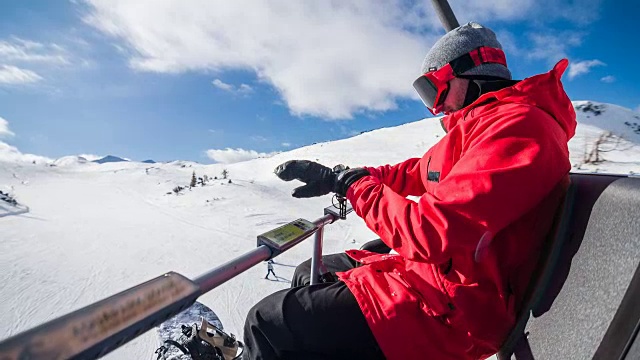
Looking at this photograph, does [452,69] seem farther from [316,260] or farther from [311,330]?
[311,330]

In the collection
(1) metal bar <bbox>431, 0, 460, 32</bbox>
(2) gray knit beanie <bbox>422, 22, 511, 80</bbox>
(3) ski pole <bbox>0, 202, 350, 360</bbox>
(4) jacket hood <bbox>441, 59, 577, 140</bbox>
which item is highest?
(1) metal bar <bbox>431, 0, 460, 32</bbox>

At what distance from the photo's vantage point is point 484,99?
137 centimetres

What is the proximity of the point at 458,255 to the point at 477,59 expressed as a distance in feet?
3.68

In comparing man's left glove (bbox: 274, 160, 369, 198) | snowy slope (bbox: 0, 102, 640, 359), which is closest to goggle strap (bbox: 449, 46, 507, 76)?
man's left glove (bbox: 274, 160, 369, 198)

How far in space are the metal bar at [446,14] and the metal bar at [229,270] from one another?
3308 mm

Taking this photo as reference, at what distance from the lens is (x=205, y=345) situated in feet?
5.95

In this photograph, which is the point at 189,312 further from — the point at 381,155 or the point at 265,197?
the point at 381,155

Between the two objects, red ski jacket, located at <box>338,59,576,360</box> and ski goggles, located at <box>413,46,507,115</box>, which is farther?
ski goggles, located at <box>413,46,507,115</box>

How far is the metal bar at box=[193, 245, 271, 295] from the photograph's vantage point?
3.17 feet

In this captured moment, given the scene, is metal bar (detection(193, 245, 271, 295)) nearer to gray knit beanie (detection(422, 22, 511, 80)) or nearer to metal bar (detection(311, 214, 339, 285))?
metal bar (detection(311, 214, 339, 285))

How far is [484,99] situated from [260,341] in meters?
1.31

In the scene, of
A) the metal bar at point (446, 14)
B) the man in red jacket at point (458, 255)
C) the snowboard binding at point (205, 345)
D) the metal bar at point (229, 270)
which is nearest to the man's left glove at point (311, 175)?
the man in red jacket at point (458, 255)

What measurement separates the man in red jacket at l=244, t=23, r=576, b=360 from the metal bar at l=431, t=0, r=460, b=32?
2568 mm

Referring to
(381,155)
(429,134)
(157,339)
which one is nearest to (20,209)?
(157,339)
